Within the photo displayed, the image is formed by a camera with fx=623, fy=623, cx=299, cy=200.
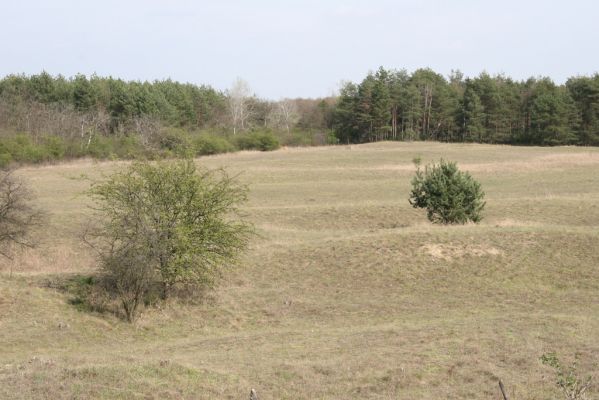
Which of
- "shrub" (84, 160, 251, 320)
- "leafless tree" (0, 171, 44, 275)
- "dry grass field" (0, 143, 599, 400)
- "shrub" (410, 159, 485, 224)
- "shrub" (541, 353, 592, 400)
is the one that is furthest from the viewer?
"shrub" (410, 159, 485, 224)

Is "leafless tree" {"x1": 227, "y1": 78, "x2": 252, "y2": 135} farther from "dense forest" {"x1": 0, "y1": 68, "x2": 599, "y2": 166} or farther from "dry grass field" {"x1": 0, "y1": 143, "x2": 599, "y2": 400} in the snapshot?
"dry grass field" {"x1": 0, "y1": 143, "x2": 599, "y2": 400}

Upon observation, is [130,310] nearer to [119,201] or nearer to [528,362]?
[119,201]

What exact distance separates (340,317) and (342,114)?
95329 mm

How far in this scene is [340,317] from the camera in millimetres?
22406

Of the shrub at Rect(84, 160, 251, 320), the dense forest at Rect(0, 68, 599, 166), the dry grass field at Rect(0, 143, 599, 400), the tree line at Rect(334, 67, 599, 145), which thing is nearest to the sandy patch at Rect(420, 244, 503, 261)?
the dry grass field at Rect(0, 143, 599, 400)

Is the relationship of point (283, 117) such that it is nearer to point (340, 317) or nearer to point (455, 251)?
point (455, 251)

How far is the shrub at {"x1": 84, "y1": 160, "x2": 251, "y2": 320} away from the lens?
75.0 ft

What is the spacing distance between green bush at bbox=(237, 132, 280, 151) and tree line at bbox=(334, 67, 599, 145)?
19706 mm

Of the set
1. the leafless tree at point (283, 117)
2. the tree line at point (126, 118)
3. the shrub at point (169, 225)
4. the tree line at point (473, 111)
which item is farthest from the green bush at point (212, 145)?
the shrub at point (169, 225)

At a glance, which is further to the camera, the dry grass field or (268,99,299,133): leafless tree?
(268,99,299,133): leafless tree

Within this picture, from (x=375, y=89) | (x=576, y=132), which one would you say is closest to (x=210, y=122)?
(x=375, y=89)

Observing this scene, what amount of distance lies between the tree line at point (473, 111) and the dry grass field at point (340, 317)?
200 ft

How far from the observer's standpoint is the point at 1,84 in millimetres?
110688

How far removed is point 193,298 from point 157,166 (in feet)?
18.1
